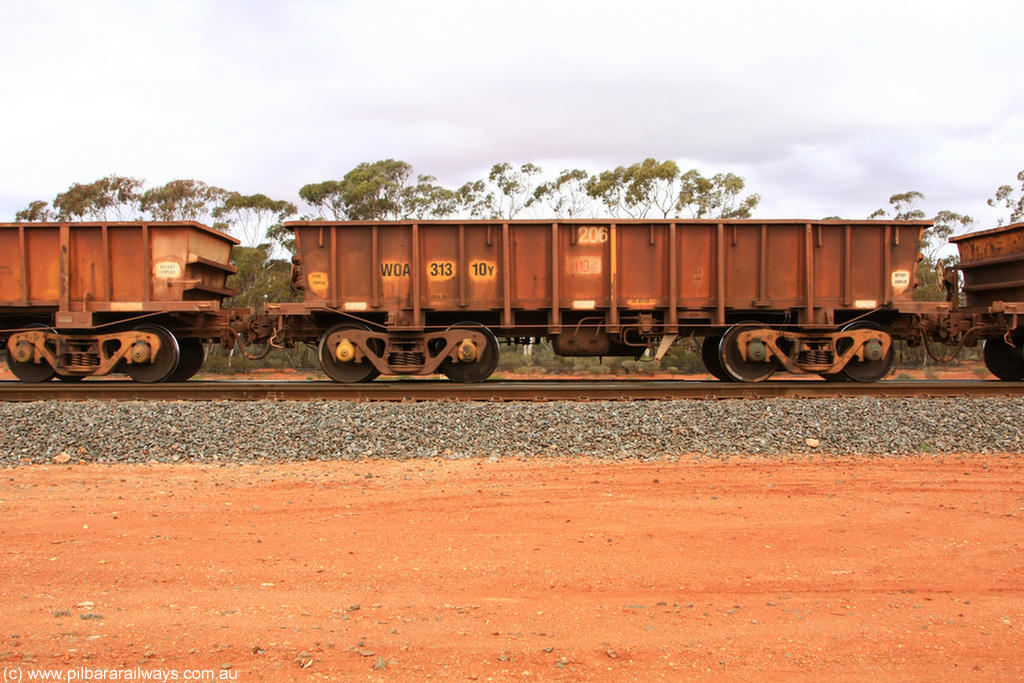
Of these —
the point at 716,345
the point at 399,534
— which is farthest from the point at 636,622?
the point at 716,345

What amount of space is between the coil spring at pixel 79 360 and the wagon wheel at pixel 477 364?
6.02 meters

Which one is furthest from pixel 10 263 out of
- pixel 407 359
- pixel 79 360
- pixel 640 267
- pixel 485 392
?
pixel 640 267

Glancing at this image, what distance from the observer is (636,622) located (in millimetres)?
3156

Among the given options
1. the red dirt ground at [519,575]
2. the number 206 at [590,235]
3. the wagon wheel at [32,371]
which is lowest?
the red dirt ground at [519,575]

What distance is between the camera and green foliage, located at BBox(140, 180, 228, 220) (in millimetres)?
33438

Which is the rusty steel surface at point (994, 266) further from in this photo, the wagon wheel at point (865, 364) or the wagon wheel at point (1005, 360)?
the wagon wheel at point (865, 364)

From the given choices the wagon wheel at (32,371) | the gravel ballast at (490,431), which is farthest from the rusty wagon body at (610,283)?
the wagon wheel at (32,371)

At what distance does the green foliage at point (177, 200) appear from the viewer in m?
33.4

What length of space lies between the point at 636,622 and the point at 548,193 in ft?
109

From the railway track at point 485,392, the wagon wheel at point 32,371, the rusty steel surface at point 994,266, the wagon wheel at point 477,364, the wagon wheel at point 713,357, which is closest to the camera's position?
the railway track at point 485,392

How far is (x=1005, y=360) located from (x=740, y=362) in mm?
5548

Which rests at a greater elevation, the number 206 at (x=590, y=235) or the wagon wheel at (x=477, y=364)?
the number 206 at (x=590, y=235)

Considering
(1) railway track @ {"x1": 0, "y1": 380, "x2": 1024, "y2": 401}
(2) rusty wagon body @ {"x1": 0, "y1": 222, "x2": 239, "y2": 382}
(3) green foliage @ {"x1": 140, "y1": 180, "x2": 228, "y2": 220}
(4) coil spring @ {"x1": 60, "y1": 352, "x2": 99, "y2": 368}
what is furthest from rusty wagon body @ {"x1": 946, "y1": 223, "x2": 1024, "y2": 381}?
(3) green foliage @ {"x1": 140, "y1": 180, "x2": 228, "y2": 220}

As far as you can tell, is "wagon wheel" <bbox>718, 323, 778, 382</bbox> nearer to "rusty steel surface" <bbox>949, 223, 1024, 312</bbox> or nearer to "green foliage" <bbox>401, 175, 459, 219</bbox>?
"rusty steel surface" <bbox>949, 223, 1024, 312</bbox>
